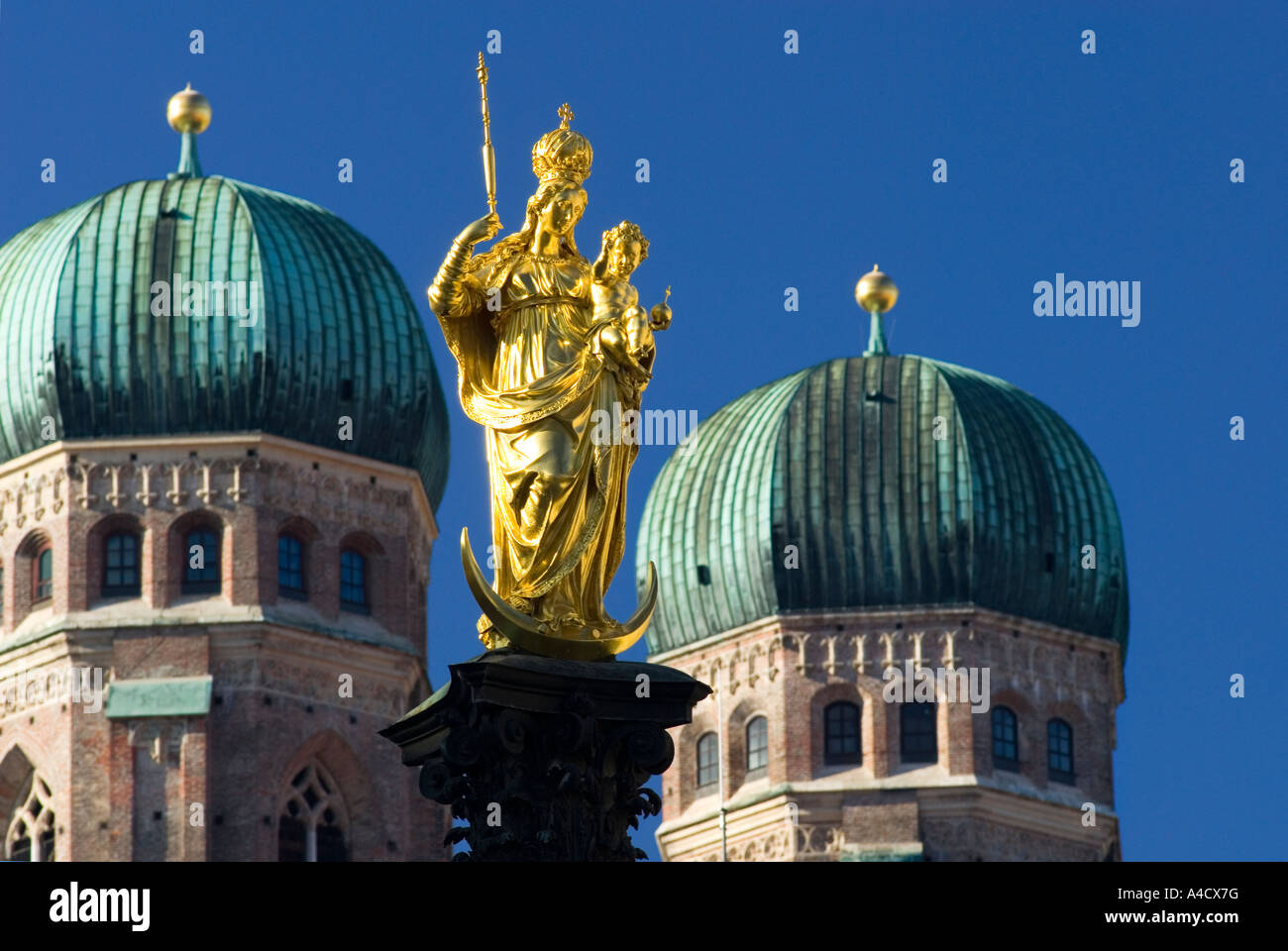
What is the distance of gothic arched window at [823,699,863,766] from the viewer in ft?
251

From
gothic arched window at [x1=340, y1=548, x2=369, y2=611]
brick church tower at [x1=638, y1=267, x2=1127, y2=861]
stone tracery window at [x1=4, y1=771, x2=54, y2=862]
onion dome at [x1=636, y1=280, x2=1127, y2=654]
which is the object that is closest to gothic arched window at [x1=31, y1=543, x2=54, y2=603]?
stone tracery window at [x1=4, y1=771, x2=54, y2=862]

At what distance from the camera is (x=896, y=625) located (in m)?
76.1

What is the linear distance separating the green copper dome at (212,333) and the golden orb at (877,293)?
11175 mm

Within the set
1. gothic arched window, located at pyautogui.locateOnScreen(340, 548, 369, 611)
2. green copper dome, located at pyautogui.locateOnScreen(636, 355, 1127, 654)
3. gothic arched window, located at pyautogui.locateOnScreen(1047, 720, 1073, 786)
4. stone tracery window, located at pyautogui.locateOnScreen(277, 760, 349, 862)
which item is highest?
green copper dome, located at pyautogui.locateOnScreen(636, 355, 1127, 654)

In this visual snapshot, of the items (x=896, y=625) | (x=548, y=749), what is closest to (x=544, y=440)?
(x=548, y=749)

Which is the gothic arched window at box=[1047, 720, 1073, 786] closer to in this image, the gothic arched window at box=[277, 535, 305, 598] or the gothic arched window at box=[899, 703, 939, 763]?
the gothic arched window at box=[899, 703, 939, 763]

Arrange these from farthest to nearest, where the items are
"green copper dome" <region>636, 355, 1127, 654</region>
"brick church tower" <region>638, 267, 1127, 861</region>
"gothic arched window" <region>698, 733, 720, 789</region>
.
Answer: "gothic arched window" <region>698, 733, 720, 789</region> → "green copper dome" <region>636, 355, 1127, 654</region> → "brick church tower" <region>638, 267, 1127, 861</region>

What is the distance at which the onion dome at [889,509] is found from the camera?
7612 centimetres

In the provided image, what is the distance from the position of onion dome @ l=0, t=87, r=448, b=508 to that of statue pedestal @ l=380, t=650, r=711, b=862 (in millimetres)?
40321

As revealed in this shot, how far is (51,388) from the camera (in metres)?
71.6

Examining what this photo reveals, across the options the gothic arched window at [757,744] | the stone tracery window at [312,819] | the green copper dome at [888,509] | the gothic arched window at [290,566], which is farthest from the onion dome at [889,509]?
the stone tracery window at [312,819]

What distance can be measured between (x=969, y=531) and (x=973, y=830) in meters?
4.97
